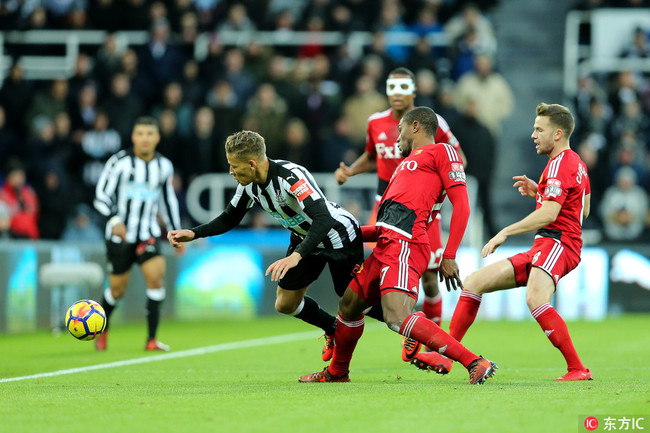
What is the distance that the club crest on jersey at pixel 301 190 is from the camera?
7109 millimetres

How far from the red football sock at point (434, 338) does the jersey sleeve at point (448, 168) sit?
967mm

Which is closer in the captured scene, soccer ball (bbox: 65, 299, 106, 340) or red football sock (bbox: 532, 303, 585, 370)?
red football sock (bbox: 532, 303, 585, 370)

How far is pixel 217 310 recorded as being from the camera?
48.4ft

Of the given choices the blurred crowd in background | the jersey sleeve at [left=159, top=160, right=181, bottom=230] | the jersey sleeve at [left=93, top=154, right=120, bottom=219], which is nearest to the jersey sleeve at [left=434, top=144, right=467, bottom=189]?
the jersey sleeve at [left=159, top=160, right=181, bottom=230]

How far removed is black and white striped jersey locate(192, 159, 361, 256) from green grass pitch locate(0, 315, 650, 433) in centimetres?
102

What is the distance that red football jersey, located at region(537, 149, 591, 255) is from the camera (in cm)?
736

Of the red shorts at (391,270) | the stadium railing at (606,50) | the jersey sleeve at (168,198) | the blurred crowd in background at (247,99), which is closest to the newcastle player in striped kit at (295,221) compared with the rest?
the red shorts at (391,270)

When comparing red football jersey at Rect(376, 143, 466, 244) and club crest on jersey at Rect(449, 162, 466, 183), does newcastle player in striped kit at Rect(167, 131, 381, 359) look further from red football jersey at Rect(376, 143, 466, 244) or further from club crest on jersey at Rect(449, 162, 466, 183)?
club crest on jersey at Rect(449, 162, 466, 183)

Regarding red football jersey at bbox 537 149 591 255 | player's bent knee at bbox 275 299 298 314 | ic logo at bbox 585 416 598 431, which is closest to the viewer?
ic logo at bbox 585 416 598 431

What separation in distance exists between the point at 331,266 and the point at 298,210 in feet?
1.85

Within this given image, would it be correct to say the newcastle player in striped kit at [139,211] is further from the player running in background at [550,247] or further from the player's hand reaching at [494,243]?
the player's hand reaching at [494,243]

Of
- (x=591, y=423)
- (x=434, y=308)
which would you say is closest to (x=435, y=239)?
(x=434, y=308)

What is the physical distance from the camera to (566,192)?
7359 millimetres

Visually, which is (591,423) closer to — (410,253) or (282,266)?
(410,253)
